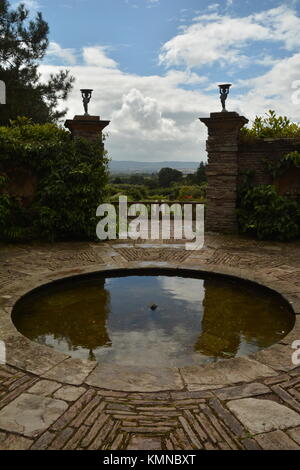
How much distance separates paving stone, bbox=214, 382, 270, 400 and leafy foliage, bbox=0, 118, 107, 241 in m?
5.07

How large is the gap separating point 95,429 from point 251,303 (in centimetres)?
259

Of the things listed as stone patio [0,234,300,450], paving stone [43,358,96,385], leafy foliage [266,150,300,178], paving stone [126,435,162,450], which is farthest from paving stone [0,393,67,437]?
leafy foliage [266,150,300,178]

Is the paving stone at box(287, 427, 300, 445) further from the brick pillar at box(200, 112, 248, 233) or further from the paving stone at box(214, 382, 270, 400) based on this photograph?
the brick pillar at box(200, 112, 248, 233)

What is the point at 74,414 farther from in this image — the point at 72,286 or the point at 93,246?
the point at 93,246

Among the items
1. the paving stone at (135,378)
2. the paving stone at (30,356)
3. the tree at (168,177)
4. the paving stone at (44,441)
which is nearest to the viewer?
the paving stone at (44,441)

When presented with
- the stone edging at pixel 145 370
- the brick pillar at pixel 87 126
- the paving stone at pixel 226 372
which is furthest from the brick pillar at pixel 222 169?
the paving stone at pixel 226 372

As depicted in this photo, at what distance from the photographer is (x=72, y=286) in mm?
4645

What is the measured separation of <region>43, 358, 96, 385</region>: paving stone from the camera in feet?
7.97

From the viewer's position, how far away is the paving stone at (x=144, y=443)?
5.94ft

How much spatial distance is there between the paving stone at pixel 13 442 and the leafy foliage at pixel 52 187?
5.23 meters

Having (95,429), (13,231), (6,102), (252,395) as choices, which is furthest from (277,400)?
(6,102)

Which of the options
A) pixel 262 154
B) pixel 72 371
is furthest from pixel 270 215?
pixel 72 371

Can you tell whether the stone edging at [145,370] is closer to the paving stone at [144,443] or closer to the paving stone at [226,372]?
the paving stone at [226,372]

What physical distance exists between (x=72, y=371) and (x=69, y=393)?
10.7 inches
